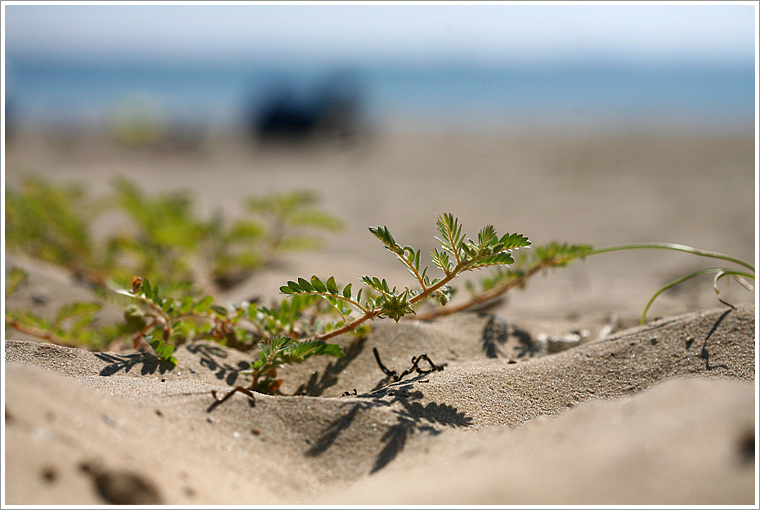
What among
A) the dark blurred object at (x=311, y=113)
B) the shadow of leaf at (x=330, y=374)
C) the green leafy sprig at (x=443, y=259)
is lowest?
the shadow of leaf at (x=330, y=374)

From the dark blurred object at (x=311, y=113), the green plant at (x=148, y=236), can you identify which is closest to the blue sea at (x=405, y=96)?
the dark blurred object at (x=311, y=113)

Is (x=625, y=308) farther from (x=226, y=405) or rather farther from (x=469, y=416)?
(x=226, y=405)

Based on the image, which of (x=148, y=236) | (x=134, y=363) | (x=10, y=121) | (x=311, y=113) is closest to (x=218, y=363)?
(x=134, y=363)

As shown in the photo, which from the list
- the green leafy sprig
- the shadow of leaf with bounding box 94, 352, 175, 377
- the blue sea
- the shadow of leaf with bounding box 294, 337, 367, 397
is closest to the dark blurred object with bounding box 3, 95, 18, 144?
the blue sea

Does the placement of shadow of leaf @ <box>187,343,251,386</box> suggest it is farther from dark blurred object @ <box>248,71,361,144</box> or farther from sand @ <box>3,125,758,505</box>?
dark blurred object @ <box>248,71,361,144</box>

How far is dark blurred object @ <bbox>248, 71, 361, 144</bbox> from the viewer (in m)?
12.3

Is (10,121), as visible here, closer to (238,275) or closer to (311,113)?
(311,113)

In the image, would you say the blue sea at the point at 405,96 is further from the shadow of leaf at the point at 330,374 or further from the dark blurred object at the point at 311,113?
the shadow of leaf at the point at 330,374

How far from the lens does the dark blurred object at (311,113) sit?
12297 millimetres

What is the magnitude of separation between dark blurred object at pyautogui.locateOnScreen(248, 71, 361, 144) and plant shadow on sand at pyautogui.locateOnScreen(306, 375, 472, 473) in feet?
35.1

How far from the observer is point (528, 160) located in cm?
895

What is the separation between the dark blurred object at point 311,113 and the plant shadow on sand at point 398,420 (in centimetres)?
1071

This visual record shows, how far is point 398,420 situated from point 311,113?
11.7 metres

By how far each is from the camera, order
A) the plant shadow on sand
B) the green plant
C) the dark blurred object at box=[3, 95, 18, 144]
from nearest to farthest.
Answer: the plant shadow on sand, the green plant, the dark blurred object at box=[3, 95, 18, 144]
